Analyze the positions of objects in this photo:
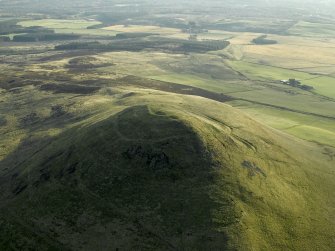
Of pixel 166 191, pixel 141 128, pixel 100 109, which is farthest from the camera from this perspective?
pixel 100 109

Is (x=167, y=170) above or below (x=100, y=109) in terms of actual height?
above

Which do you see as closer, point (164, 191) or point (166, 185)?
point (164, 191)

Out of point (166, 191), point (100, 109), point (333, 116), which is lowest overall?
point (333, 116)

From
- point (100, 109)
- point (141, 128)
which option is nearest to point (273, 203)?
point (141, 128)

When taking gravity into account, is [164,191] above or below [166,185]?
below

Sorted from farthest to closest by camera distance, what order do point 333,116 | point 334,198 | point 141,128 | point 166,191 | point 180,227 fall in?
point 333,116
point 141,128
point 334,198
point 166,191
point 180,227

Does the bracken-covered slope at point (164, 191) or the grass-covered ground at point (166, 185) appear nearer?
the bracken-covered slope at point (164, 191)

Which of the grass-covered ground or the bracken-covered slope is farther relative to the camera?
the grass-covered ground

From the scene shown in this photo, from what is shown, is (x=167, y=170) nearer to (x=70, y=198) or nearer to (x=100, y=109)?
(x=70, y=198)
